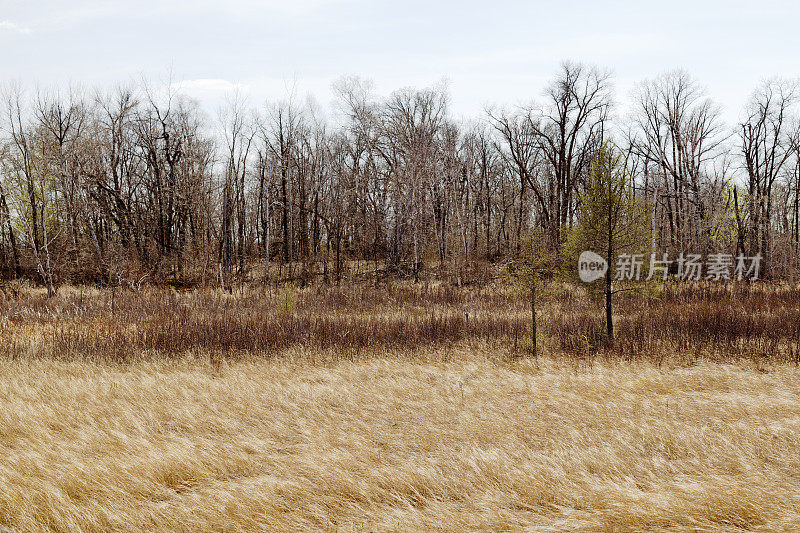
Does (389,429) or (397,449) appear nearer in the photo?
(397,449)

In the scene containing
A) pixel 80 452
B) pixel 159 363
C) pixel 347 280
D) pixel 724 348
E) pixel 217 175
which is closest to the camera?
pixel 80 452

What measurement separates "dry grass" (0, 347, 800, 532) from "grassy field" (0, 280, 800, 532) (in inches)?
0.9

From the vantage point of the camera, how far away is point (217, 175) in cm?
2877

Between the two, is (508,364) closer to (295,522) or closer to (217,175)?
(295,522)

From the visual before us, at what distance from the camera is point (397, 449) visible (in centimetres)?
471

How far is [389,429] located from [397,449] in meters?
0.59

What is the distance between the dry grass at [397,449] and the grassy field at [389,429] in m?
0.02

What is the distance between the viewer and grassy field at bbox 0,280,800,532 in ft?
11.0

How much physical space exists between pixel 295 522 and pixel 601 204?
8.38 metres

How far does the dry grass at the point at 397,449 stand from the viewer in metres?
3.30

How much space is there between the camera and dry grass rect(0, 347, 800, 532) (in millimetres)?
3305

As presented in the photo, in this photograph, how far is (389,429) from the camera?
530cm

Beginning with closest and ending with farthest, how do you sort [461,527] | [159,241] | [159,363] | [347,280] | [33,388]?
[461,527] < [33,388] < [159,363] < [347,280] < [159,241]

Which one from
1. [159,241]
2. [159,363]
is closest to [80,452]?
[159,363]
